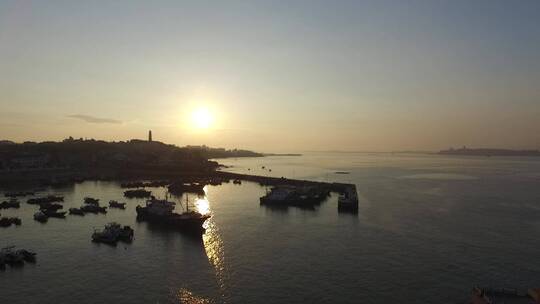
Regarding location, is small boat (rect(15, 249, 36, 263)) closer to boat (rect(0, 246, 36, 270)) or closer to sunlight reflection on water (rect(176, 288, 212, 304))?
boat (rect(0, 246, 36, 270))

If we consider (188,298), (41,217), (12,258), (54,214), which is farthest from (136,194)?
(188,298)

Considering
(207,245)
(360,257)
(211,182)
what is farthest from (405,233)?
(211,182)

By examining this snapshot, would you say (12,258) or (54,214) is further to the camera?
(54,214)

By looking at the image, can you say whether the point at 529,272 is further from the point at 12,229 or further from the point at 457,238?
the point at 12,229

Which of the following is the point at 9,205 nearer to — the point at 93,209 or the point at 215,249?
the point at 93,209

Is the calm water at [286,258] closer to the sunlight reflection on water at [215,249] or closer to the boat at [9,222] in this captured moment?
the sunlight reflection on water at [215,249]

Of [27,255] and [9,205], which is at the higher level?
[9,205]

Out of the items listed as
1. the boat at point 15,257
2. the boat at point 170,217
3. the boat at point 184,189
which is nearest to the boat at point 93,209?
the boat at point 170,217
